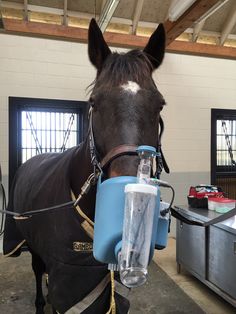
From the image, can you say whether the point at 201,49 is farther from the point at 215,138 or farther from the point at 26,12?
the point at 26,12

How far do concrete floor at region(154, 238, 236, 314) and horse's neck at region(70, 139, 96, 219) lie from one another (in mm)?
1812

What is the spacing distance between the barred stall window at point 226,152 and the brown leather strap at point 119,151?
433 centimetres

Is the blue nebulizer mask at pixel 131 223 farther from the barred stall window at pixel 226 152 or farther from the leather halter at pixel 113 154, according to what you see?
the barred stall window at pixel 226 152

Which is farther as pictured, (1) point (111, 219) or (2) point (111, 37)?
(2) point (111, 37)

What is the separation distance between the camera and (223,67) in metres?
4.96

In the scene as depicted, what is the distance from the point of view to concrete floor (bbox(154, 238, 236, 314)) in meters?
2.60

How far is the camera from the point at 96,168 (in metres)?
1.04

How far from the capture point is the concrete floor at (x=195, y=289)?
2602mm

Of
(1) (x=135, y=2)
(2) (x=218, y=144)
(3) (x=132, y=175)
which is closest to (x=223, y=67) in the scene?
(2) (x=218, y=144)

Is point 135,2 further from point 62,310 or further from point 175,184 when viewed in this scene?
point 62,310

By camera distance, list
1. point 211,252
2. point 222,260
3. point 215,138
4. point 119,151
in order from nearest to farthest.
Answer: point 119,151
point 222,260
point 211,252
point 215,138

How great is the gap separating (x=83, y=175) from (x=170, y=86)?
371cm

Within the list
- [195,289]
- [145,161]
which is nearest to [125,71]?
[145,161]

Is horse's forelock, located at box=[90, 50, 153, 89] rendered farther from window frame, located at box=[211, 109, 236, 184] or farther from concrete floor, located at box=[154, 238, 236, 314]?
window frame, located at box=[211, 109, 236, 184]
